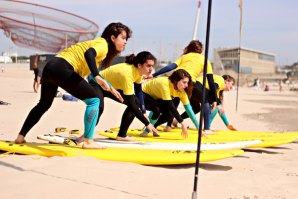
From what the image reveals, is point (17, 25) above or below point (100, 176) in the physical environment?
above

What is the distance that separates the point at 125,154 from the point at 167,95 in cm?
197

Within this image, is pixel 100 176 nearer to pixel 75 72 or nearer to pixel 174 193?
pixel 174 193

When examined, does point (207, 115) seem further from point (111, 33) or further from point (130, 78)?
point (111, 33)

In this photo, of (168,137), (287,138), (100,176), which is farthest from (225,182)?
(287,138)

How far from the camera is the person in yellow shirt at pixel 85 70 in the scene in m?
4.01

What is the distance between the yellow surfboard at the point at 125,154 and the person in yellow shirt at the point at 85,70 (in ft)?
0.81

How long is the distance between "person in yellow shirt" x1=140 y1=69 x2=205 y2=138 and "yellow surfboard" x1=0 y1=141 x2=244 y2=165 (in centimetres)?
118

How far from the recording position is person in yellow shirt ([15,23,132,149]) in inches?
158

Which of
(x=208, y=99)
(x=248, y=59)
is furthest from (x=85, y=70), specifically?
(x=248, y=59)

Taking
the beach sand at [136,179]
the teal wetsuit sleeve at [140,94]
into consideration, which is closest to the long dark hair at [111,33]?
the beach sand at [136,179]

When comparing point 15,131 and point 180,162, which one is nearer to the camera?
point 180,162

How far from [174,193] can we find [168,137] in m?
2.88

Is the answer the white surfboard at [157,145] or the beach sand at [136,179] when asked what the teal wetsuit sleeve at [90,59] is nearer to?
the beach sand at [136,179]

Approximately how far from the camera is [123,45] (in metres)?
4.35
